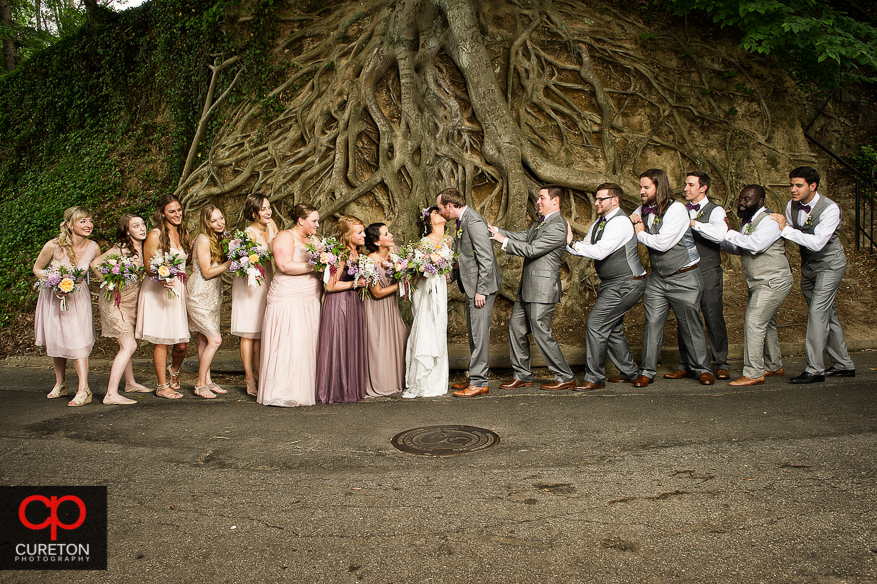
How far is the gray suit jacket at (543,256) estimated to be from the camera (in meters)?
7.34

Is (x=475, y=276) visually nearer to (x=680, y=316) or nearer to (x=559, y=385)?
(x=559, y=385)

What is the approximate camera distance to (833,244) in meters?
7.36

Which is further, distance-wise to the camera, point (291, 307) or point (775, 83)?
point (775, 83)

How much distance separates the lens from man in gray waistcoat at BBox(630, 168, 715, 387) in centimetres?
735

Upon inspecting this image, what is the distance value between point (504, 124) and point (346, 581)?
899cm

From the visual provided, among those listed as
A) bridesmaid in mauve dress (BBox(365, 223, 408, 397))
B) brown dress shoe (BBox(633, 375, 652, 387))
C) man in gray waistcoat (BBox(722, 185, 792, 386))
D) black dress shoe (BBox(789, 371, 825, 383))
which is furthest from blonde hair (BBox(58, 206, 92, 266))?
black dress shoe (BBox(789, 371, 825, 383))

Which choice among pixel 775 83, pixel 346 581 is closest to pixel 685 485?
pixel 346 581

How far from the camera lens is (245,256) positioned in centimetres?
735

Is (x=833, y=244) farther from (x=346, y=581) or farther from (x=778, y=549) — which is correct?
(x=346, y=581)

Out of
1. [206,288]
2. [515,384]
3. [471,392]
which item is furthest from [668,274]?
[206,288]

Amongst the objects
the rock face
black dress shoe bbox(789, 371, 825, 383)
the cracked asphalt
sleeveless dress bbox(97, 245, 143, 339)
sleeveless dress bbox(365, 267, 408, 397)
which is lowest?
the cracked asphalt

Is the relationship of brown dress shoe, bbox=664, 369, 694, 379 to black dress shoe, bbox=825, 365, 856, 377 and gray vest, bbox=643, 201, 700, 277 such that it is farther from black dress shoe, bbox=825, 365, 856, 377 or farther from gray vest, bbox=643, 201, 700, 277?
black dress shoe, bbox=825, 365, 856, 377

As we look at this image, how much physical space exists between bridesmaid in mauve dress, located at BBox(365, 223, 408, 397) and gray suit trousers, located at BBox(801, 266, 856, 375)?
4784mm

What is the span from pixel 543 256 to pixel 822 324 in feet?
10.8
